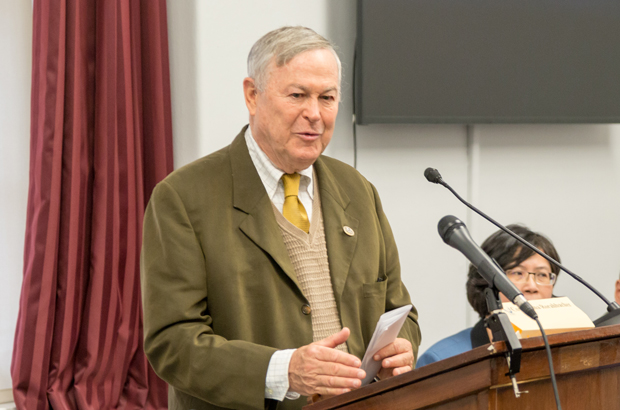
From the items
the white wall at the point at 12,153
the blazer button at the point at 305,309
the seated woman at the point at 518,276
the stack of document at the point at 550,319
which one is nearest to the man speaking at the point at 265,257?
the blazer button at the point at 305,309

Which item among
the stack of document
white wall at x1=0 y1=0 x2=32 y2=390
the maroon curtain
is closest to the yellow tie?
the stack of document

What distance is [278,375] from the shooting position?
1.33 metres

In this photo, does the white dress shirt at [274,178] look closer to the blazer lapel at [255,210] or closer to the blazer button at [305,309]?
the blazer lapel at [255,210]

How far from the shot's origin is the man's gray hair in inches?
60.7

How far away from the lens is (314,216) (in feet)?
5.42

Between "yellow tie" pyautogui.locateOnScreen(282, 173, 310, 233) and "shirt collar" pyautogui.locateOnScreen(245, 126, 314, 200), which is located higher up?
"shirt collar" pyautogui.locateOnScreen(245, 126, 314, 200)

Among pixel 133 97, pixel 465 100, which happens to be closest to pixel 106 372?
pixel 133 97

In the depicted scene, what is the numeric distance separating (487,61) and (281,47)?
5.81ft

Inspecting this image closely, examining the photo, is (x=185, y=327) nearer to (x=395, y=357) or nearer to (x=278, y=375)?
(x=278, y=375)

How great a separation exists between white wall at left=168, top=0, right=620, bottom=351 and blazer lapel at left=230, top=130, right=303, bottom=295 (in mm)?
928

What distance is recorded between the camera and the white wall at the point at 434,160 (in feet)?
8.28

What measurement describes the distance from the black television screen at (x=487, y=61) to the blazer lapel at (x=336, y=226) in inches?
43.1

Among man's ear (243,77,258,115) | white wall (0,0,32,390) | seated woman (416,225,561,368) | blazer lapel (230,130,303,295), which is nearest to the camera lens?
blazer lapel (230,130,303,295)

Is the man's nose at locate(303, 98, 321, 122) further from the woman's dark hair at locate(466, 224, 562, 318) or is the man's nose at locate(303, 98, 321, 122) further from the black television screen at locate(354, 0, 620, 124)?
the black television screen at locate(354, 0, 620, 124)
